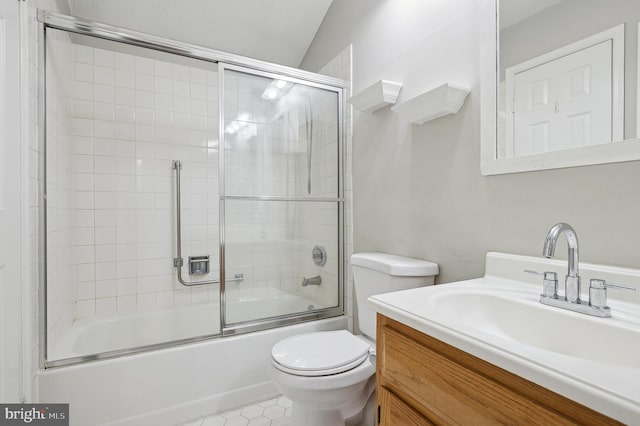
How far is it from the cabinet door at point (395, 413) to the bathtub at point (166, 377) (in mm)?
1131

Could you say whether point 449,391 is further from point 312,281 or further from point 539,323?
point 312,281

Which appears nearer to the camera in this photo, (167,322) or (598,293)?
(598,293)

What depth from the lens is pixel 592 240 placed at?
3.13 ft

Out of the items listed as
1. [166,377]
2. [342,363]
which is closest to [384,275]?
[342,363]

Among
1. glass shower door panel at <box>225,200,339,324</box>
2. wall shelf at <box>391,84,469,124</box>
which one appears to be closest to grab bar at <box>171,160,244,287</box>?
glass shower door panel at <box>225,200,339,324</box>

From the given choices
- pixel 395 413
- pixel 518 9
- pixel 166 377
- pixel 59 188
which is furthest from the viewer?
pixel 59 188

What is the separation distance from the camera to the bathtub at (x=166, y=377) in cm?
147

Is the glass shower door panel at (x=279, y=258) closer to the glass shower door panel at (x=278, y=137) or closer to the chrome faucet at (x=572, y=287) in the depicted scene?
the glass shower door panel at (x=278, y=137)

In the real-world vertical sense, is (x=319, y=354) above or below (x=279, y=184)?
below

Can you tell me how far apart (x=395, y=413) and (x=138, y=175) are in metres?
2.31

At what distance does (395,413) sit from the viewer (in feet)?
2.71

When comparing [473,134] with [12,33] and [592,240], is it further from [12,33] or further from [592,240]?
[12,33]

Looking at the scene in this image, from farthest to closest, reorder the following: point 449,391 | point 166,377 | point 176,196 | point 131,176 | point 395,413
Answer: point 176,196 < point 131,176 < point 166,377 < point 395,413 < point 449,391

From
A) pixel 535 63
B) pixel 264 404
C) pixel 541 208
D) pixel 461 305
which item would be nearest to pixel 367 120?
pixel 535 63
